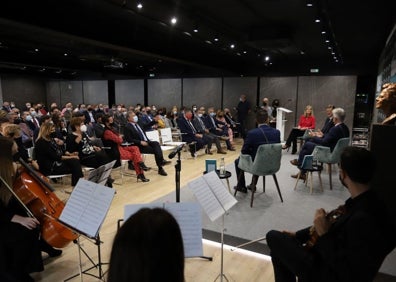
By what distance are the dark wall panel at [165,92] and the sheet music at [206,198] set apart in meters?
11.7

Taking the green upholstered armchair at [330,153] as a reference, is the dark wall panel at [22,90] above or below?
above

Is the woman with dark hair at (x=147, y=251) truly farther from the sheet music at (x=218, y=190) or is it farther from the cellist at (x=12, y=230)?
the cellist at (x=12, y=230)

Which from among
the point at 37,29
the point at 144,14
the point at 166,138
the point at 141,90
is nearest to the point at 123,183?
the point at 166,138

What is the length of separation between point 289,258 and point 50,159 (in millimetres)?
3780

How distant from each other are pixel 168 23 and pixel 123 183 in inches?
134

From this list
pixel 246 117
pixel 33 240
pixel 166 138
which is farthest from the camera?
pixel 246 117

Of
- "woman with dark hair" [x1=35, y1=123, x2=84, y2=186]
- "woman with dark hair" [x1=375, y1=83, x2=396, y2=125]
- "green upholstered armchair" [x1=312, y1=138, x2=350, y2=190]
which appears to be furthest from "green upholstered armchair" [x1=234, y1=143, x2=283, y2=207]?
"woman with dark hair" [x1=35, y1=123, x2=84, y2=186]

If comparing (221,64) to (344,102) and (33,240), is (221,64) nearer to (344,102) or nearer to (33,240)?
(344,102)

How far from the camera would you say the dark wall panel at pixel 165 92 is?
13930 mm

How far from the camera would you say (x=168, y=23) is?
6.39 metres

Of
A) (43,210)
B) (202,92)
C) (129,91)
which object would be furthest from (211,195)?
(129,91)

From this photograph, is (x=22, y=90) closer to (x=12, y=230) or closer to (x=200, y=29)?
(x=200, y=29)

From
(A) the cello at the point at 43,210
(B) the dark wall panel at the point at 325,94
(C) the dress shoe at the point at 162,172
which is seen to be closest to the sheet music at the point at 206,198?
(A) the cello at the point at 43,210

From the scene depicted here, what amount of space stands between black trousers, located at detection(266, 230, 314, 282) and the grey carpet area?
117 cm
